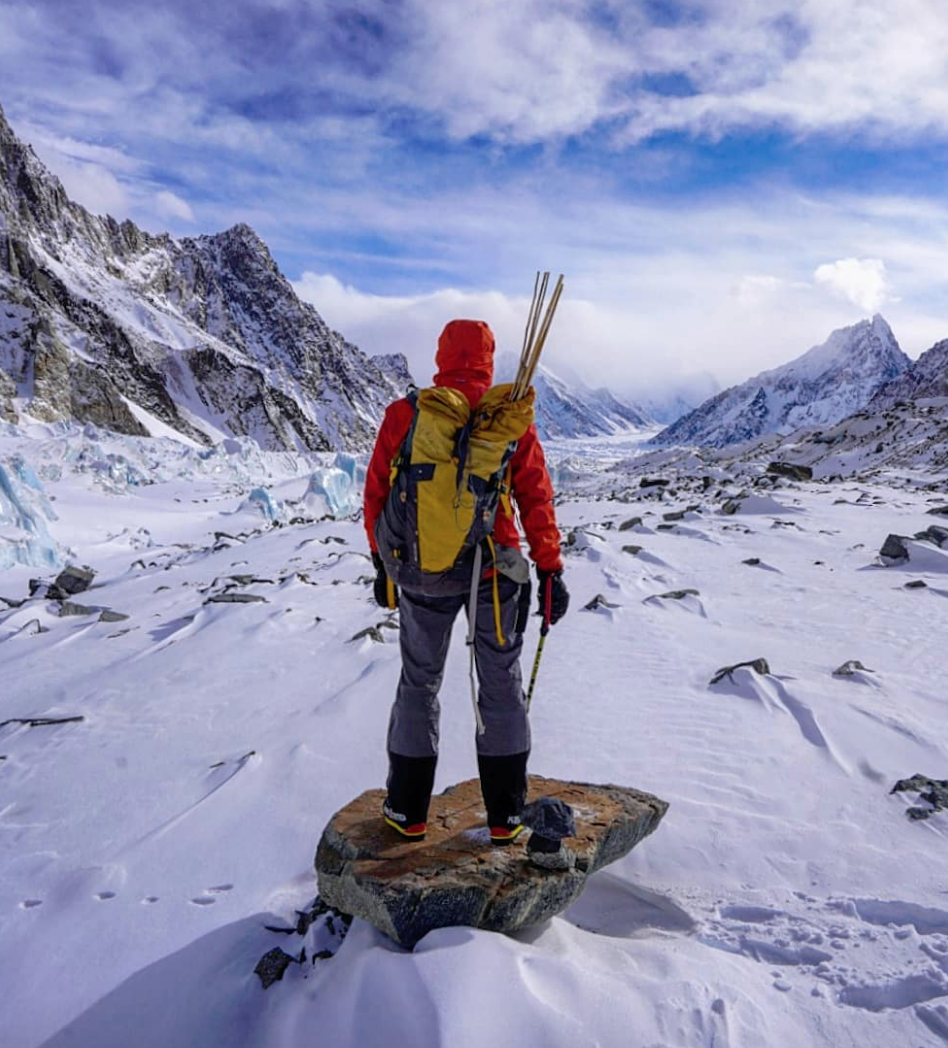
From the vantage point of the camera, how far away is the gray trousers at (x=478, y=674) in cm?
279

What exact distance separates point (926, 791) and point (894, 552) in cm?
766

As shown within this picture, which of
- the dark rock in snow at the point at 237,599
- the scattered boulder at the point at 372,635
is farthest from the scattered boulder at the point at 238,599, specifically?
the scattered boulder at the point at 372,635

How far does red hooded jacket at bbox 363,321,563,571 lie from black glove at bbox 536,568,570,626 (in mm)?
42

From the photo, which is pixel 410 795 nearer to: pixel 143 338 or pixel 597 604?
pixel 597 604

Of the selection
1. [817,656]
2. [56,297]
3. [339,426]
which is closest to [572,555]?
[817,656]

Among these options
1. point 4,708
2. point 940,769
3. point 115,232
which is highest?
point 115,232

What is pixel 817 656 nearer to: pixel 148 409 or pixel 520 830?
pixel 520 830

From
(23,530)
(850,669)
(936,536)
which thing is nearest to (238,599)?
(850,669)

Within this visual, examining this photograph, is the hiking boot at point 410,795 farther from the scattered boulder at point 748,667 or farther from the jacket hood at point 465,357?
the scattered boulder at point 748,667

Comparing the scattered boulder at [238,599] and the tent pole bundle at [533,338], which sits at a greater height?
the tent pole bundle at [533,338]

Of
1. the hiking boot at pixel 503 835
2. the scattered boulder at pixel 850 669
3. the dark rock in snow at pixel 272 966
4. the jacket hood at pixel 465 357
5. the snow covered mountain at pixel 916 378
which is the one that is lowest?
the dark rock in snow at pixel 272 966

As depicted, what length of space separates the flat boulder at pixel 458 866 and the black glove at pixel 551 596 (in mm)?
774

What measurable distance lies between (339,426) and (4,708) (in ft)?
413

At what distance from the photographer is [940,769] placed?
12.3ft
